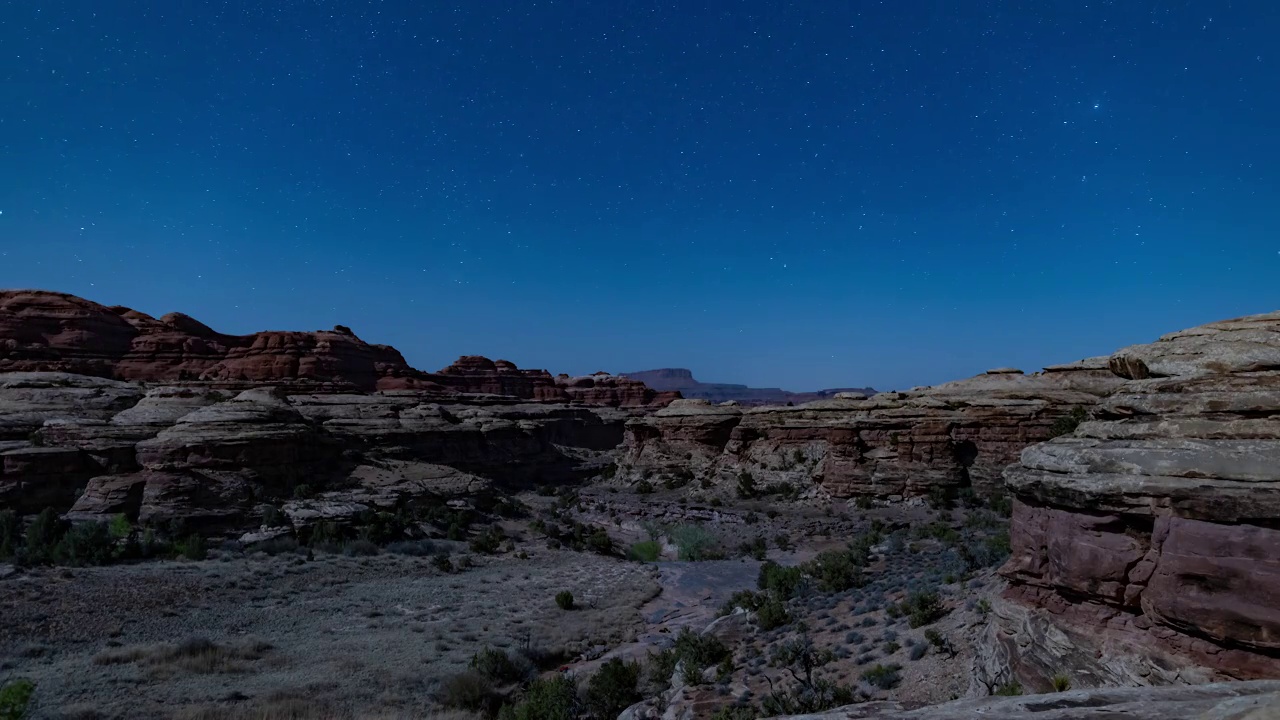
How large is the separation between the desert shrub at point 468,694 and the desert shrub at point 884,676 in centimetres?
674

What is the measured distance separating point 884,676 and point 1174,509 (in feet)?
15.2

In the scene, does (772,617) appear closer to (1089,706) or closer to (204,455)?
(1089,706)

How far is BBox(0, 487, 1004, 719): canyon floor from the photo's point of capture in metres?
9.66

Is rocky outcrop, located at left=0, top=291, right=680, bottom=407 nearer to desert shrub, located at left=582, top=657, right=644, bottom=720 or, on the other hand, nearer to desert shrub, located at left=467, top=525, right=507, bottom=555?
A: desert shrub, located at left=467, top=525, right=507, bottom=555

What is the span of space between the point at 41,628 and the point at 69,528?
9556 millimetres

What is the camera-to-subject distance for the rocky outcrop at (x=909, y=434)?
26.6m

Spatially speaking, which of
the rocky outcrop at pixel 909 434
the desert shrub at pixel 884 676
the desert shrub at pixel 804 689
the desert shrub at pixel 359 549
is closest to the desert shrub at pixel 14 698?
the desert shrub at pixel 804 689

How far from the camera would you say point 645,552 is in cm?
2648

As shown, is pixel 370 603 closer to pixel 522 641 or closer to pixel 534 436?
pixel 522 641

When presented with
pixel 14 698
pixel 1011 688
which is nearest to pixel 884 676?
pixel 1011 688

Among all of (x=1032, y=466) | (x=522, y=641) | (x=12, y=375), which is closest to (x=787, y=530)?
(x=522, y=641)

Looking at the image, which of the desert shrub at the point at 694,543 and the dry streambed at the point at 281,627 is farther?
the desert shrub at the point at 694,543

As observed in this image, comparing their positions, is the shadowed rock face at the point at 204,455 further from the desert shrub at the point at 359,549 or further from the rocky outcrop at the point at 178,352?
the rocky outcrop at the point at 178,352

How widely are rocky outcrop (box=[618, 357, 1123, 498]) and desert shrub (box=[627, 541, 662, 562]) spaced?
29.9ft
